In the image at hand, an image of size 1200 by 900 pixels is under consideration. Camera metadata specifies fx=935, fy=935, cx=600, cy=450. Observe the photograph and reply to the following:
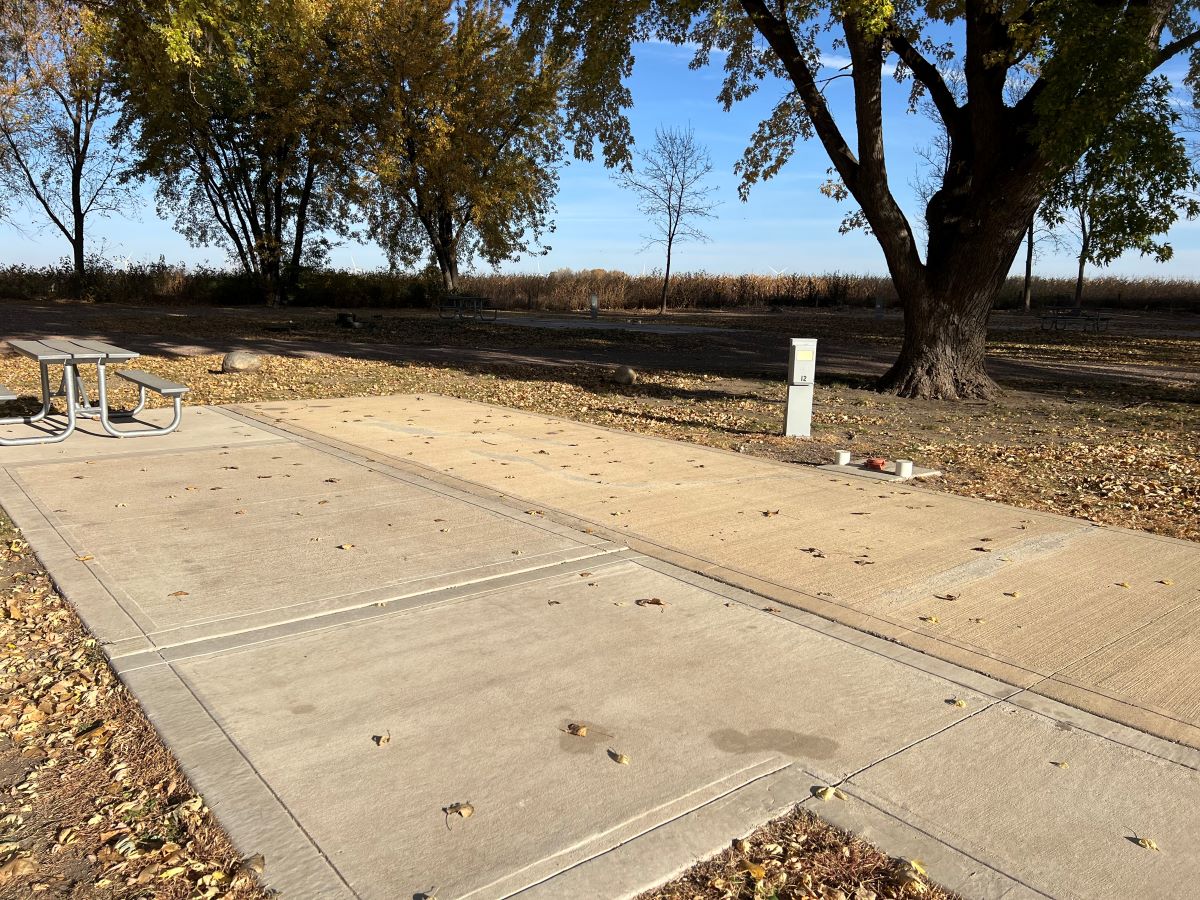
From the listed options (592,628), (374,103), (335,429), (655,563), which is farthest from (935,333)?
(374,103)

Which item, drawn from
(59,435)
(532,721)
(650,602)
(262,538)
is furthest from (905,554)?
(59,435)

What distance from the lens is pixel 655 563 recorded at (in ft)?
16.4

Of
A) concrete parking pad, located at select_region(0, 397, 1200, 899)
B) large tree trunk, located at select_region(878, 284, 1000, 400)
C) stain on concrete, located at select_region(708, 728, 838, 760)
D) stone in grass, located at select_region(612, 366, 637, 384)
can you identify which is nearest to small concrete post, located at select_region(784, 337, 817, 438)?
concrete parking pad, located at select_region(0, 397, 1200, 899)

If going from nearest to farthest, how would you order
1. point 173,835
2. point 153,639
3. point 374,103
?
point 173,835 → point 153,639 → point 374,103

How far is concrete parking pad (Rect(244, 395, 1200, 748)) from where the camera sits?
3.78 meters

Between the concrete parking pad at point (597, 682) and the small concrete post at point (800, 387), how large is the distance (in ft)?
8.89

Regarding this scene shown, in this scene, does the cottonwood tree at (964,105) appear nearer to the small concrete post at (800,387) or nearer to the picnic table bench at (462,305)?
the small concrete post at (800,387)

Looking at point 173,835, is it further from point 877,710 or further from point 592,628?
point 877,710

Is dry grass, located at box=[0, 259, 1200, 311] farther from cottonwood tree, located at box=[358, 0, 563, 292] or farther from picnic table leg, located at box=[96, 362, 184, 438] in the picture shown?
picnic table leg, located at box=[96, 362, 184, 438]

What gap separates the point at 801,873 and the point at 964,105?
42.4 ft

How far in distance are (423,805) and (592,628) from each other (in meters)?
1.47

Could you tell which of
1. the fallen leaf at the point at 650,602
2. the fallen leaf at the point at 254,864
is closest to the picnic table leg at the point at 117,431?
the fallen leaf at the point at 650,602

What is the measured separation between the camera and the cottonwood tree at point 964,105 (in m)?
10.2

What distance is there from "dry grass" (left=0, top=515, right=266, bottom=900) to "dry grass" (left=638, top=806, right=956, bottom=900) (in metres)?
1.13
